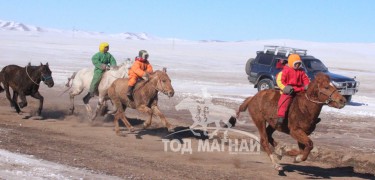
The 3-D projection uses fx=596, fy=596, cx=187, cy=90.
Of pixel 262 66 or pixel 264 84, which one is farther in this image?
pixel 262 66

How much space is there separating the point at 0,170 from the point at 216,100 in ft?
52.2

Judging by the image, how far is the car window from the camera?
27625mm

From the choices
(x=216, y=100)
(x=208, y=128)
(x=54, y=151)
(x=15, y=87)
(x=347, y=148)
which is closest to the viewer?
(x=54, y=151)

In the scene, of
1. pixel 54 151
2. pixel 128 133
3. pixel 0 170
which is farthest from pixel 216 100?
pixel 0 170

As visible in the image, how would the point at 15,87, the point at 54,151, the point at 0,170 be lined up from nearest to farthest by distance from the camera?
1. the point at 0,170
2. the point at 54,151
3. the point at 15,87

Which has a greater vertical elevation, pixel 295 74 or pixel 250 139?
pixel 295 74

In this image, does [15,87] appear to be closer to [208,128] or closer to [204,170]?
[208,128]

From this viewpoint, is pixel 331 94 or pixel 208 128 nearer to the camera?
pixel 331 94

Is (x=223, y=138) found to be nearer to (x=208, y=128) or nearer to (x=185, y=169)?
(x=208, y=128)

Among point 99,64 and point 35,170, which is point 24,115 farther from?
point 35,170

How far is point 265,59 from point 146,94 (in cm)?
1478

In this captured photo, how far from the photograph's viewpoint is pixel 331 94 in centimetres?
972

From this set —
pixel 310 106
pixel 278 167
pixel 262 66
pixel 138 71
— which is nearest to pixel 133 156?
pixel 278 167

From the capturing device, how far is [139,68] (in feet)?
47.0
